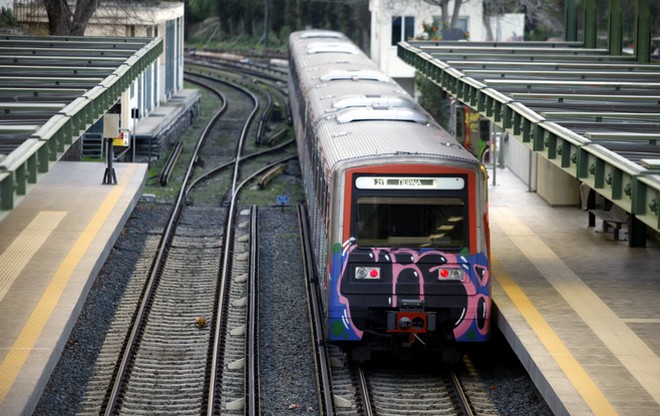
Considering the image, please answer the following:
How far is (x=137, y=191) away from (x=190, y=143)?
11153 millimetres

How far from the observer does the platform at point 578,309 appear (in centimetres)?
1170

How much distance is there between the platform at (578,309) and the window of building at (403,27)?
23.5 m

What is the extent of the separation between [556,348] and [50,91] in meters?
8.84

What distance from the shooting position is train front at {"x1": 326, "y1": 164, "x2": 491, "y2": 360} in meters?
13.3

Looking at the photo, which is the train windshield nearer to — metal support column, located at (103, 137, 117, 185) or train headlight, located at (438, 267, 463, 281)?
train headlight, located at (438, 267, 463, 281)

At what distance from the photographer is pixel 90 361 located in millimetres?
14422

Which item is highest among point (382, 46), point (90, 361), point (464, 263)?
point (382, 46)

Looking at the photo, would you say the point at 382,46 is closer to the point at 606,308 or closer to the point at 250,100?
the point at 250,100

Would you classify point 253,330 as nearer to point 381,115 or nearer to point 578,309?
point 381,115

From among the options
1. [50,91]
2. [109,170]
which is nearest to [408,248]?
[50,91]

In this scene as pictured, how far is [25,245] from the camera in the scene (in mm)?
18172

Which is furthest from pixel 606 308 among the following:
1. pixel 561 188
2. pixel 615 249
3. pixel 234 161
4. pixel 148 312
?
pixel 234 161

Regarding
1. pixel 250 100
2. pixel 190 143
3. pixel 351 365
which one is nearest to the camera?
pixel 351 365

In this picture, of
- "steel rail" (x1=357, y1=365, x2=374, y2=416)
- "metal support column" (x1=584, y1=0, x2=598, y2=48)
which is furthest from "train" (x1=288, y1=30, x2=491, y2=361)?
"metal support column" (x1=584, y1=0, x2=598, y2=48)
